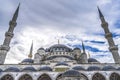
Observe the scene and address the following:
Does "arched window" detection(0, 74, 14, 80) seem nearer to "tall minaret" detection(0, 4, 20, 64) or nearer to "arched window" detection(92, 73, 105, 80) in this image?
"tall minaret" detection(0, 4, 20, 64)

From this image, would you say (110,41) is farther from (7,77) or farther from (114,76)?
(7,77)

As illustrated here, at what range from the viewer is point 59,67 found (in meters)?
19.6

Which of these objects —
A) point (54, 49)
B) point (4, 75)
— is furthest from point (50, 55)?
point (4, 75)

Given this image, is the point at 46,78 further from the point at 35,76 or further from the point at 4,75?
the point at 4,75

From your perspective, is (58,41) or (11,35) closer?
(11,35)

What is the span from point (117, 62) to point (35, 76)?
1423 cm

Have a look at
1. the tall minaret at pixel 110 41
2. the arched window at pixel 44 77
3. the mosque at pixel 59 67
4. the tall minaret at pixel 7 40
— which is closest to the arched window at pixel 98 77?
the mosque at pixel 59 67

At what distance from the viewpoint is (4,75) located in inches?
707

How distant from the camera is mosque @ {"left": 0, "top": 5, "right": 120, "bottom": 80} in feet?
58.4

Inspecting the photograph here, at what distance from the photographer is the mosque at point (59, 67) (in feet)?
58.4

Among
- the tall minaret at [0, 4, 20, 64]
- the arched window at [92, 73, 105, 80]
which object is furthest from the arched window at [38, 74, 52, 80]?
the tall minaret at [0, 4, 20, 64]

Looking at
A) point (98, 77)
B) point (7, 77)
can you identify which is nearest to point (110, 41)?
point (98, 77)

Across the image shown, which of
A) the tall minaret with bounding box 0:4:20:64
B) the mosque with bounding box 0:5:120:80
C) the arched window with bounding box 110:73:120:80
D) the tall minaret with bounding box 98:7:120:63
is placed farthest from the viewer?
the tall minaret with bounding box 98:7:120:63

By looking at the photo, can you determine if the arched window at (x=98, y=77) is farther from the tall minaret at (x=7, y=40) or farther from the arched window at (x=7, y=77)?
the tall minaret at (x=7, y=40)
